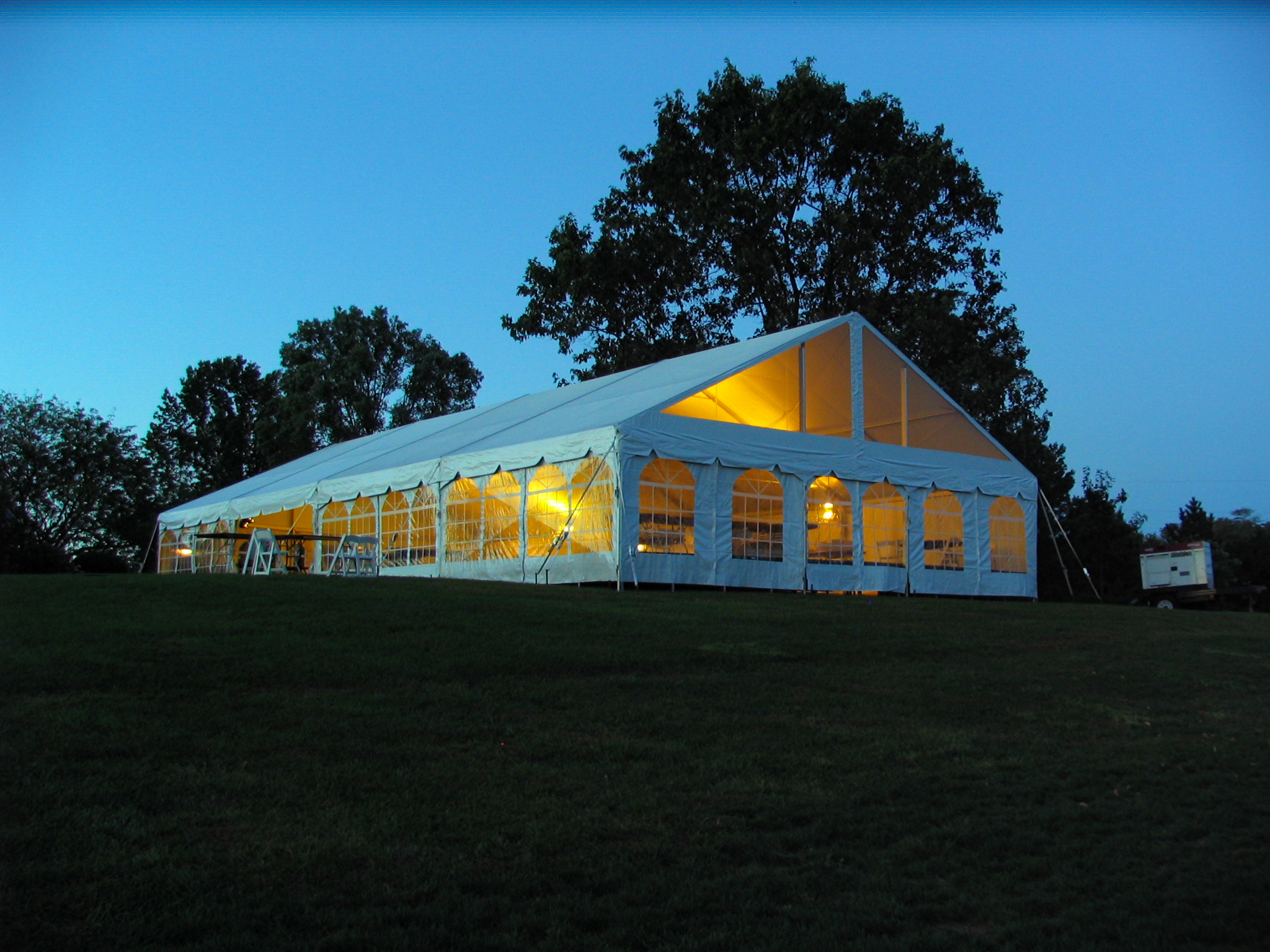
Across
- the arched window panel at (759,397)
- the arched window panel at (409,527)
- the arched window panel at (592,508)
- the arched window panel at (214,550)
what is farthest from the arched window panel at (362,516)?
the arched window panel at (759,397)

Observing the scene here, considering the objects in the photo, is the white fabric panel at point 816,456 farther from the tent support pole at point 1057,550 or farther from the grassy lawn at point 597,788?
the grassy lawn at point 597,788

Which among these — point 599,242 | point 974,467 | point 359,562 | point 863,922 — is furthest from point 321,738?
point 599,242

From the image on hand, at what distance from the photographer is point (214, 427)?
4612 cm

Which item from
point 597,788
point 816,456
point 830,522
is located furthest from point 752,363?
point 597,788

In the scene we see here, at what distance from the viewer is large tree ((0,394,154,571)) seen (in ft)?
117

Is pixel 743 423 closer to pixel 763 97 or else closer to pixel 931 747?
pixel 931 747

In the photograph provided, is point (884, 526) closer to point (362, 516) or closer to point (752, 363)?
point (752, 363)

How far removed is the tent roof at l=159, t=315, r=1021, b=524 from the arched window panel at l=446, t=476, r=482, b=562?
0.52 metres

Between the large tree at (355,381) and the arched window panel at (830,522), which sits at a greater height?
the large tree at (355,381)

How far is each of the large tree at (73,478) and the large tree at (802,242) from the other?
16959mm

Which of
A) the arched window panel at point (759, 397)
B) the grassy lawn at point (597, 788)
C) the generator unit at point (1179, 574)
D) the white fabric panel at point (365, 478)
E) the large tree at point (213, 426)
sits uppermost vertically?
the large tree at point (213, 426)

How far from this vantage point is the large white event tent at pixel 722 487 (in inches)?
602

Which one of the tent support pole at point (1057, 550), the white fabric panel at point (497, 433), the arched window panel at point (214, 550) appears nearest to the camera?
the white fabric panel at point (497, 433)

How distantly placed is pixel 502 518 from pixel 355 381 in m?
26.5
